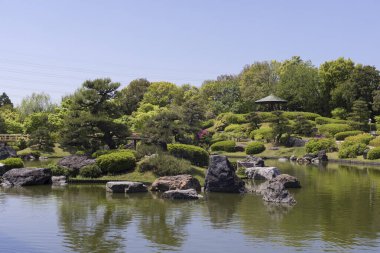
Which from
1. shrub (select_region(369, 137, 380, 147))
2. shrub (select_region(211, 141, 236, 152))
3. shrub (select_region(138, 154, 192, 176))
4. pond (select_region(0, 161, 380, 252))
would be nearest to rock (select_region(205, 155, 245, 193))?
pond (select_region(0, 161, 380, 252))

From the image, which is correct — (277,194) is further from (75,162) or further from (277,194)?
(75,162)

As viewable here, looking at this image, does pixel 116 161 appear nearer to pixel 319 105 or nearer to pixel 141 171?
pixel 141 171

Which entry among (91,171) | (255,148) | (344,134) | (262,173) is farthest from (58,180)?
(344,134)

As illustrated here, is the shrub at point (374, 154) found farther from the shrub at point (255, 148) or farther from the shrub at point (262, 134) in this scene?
the shrub at point (262, 134)

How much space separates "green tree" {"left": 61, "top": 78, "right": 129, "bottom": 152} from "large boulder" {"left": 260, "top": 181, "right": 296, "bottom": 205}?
57.8ft

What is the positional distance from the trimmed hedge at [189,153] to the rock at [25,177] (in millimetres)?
Result: 9817

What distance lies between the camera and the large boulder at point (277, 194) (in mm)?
26750

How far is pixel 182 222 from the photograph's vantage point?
2141 cm

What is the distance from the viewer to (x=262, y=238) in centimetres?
1856

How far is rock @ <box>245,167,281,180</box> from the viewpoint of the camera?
36250 millimetres

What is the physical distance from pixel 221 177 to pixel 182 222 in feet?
32.0

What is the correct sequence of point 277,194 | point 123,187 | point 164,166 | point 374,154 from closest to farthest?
point 277,194
point 123,187
point 164,166
point 374,154

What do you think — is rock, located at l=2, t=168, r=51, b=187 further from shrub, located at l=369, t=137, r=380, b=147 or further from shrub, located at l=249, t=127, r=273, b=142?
shrub, located at l=249, t=127, r=273, b=142

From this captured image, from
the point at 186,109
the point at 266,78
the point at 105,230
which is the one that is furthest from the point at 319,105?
the point at 105,230
